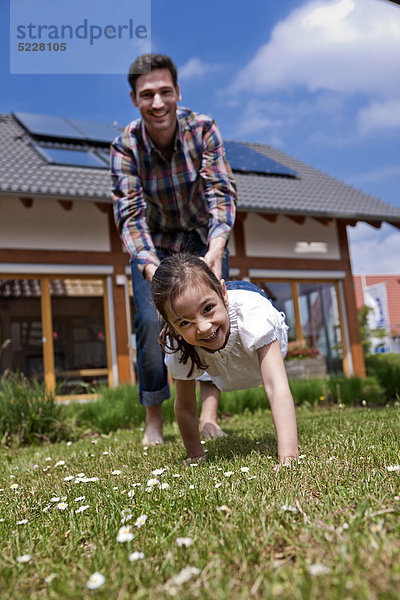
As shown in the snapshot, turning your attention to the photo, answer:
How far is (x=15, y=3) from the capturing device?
5660 millimetres

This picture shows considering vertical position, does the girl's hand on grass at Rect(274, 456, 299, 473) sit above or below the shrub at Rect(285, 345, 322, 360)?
below

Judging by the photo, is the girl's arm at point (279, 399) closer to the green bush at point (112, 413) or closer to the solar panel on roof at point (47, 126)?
the green bush at point (112, 413)

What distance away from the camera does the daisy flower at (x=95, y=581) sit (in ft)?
3.58

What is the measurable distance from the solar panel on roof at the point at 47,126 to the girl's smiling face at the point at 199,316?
402 inches

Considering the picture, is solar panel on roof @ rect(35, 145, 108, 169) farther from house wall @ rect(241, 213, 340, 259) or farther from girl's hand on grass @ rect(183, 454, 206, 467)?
girl's hand on grass @ rect(183, 454, 206, 467)

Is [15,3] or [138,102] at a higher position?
[15,3]

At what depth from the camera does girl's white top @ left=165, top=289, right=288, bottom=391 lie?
92.7 inches

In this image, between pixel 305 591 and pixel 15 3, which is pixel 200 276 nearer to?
pixel 305 591

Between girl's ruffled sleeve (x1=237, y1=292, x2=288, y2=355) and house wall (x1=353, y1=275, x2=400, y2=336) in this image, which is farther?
house wall (x1=353, y1=275, x2=400, y2=336)

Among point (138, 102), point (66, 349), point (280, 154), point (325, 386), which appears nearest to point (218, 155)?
point (138, 102)

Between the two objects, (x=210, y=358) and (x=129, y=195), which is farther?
(x=129, y=195)

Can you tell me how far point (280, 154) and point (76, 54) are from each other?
11.8m

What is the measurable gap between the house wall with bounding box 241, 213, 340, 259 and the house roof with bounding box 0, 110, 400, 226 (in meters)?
0.49

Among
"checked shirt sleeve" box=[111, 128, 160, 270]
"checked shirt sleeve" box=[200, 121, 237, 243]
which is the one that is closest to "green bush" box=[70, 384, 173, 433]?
"checked shirt sleeve" box=[111, 128, 160, 270]
